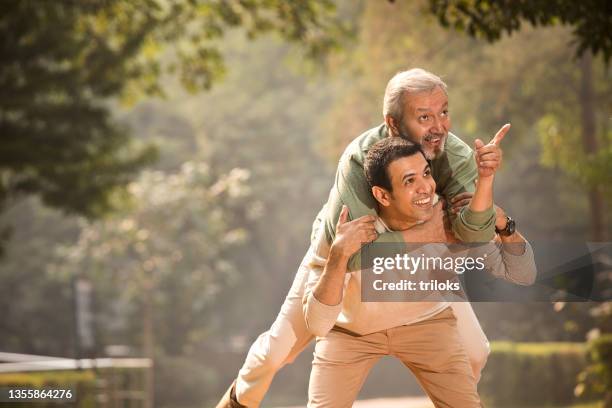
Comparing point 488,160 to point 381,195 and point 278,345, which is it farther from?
point 278,345

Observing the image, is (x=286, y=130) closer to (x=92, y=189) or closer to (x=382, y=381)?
(x=382, y=381)

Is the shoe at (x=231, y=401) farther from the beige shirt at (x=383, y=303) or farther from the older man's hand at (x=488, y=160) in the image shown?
the older man's hand at (x=488, y=160)

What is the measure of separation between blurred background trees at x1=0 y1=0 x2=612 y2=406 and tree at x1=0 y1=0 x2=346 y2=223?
48 mm

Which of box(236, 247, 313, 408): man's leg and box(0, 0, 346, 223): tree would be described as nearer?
box(236, 247, 313, 408): man's leg

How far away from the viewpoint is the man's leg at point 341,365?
5.31 meters

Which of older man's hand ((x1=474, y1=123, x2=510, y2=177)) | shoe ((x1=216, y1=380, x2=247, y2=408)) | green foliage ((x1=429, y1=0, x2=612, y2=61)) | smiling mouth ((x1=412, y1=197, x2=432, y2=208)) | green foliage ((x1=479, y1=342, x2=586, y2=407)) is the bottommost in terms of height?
green foliage ((x1=479, y1=342, x2=586, y2=407))

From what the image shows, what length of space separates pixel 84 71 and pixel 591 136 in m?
10.6

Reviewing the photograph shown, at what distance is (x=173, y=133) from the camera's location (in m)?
49.1

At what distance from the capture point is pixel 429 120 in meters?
5.25

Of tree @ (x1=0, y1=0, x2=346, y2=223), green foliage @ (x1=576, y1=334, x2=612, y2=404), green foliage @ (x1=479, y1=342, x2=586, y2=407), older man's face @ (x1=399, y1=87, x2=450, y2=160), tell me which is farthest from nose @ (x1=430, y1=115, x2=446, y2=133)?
green foliage @ (x1=479, y1=342, x2=586, y2=407)

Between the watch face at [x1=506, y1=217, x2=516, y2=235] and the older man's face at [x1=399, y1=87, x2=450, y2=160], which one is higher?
the older man's face at [x1=399, y1=87, x2=450, y2=160]

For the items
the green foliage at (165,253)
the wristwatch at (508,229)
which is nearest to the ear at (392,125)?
the wristwatch at (508,229)

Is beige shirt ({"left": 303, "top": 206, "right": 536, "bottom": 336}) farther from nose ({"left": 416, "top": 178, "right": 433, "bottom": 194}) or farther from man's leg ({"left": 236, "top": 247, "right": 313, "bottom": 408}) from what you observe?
man's leg ({"left": 236, "top": 247, "right": 313, "bottom": 408})

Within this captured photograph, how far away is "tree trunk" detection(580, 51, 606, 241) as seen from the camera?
75.8 ft
